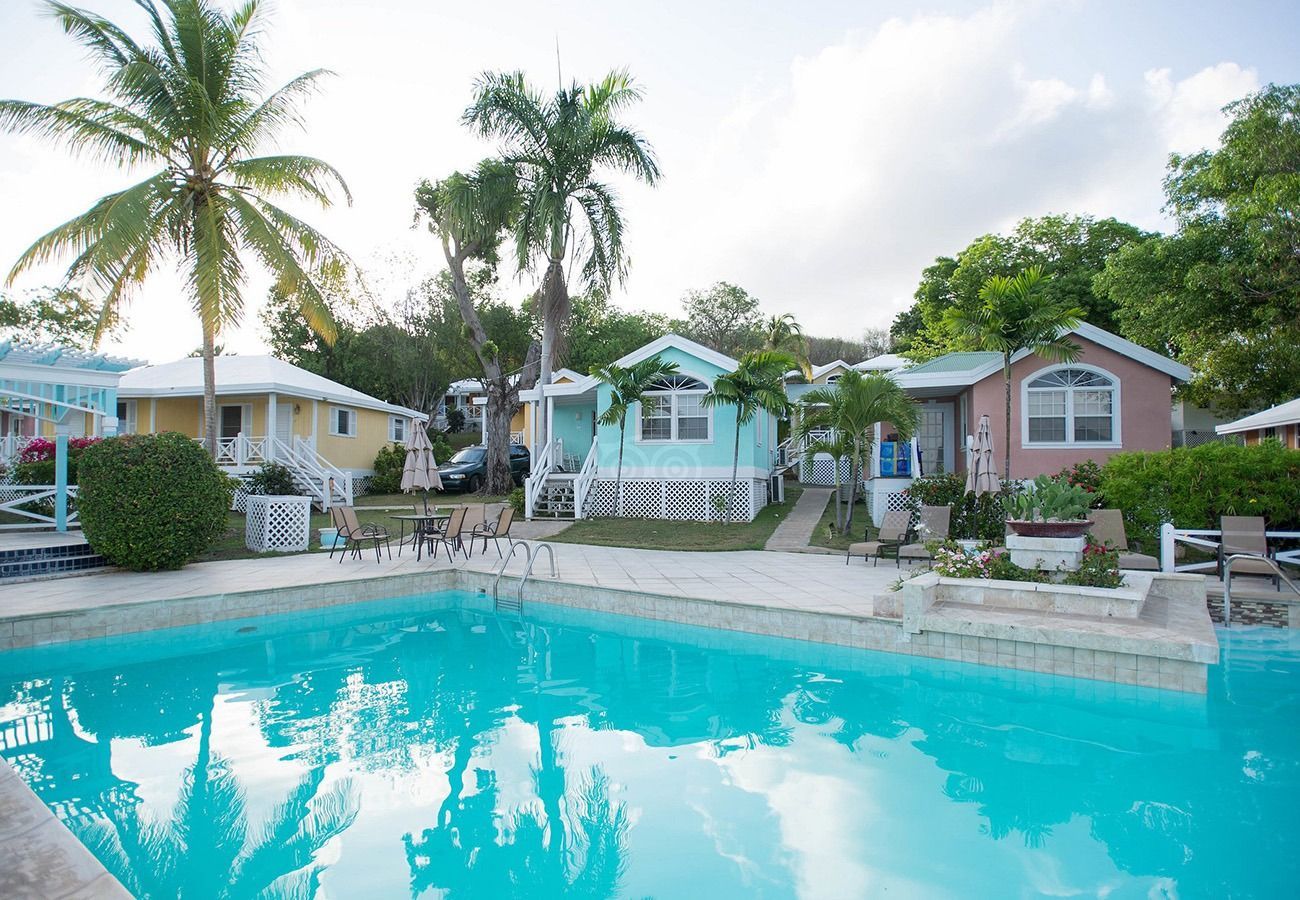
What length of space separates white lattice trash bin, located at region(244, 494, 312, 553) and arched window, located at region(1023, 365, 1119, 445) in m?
14.7

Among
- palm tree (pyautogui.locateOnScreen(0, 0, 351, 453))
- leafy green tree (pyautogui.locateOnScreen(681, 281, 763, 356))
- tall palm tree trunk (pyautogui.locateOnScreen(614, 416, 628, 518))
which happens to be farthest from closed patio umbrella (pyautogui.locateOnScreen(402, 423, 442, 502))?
leafy green tree (pyautogui.locateOnScreen(681, 281, 763, 356))

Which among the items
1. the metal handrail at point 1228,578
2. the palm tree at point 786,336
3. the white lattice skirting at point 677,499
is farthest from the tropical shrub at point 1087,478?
the palm tree at point 786,336

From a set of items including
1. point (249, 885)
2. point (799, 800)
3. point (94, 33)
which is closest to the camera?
point (249, 885)

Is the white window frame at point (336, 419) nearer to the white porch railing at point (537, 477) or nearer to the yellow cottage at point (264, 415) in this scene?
the yellow cottage at point (264, 415)

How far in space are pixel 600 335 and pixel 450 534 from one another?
1058 inches

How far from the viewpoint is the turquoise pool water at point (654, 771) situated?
3852 mm

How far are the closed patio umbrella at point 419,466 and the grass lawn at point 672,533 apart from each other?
3.56m

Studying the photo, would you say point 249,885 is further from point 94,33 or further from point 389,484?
point 389,484

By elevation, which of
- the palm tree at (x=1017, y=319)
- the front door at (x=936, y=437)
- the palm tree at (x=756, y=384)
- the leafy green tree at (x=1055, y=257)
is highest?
the leafy green tree at (x=1055, y=257)

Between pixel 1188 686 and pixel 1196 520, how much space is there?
20.8 ft

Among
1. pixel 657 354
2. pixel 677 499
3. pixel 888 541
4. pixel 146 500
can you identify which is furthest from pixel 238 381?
pixel 888 541

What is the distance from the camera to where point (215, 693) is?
22.1ft

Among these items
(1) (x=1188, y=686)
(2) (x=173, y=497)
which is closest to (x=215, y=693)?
(2) (x=173, y=497)

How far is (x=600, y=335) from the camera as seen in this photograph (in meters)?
38.3
